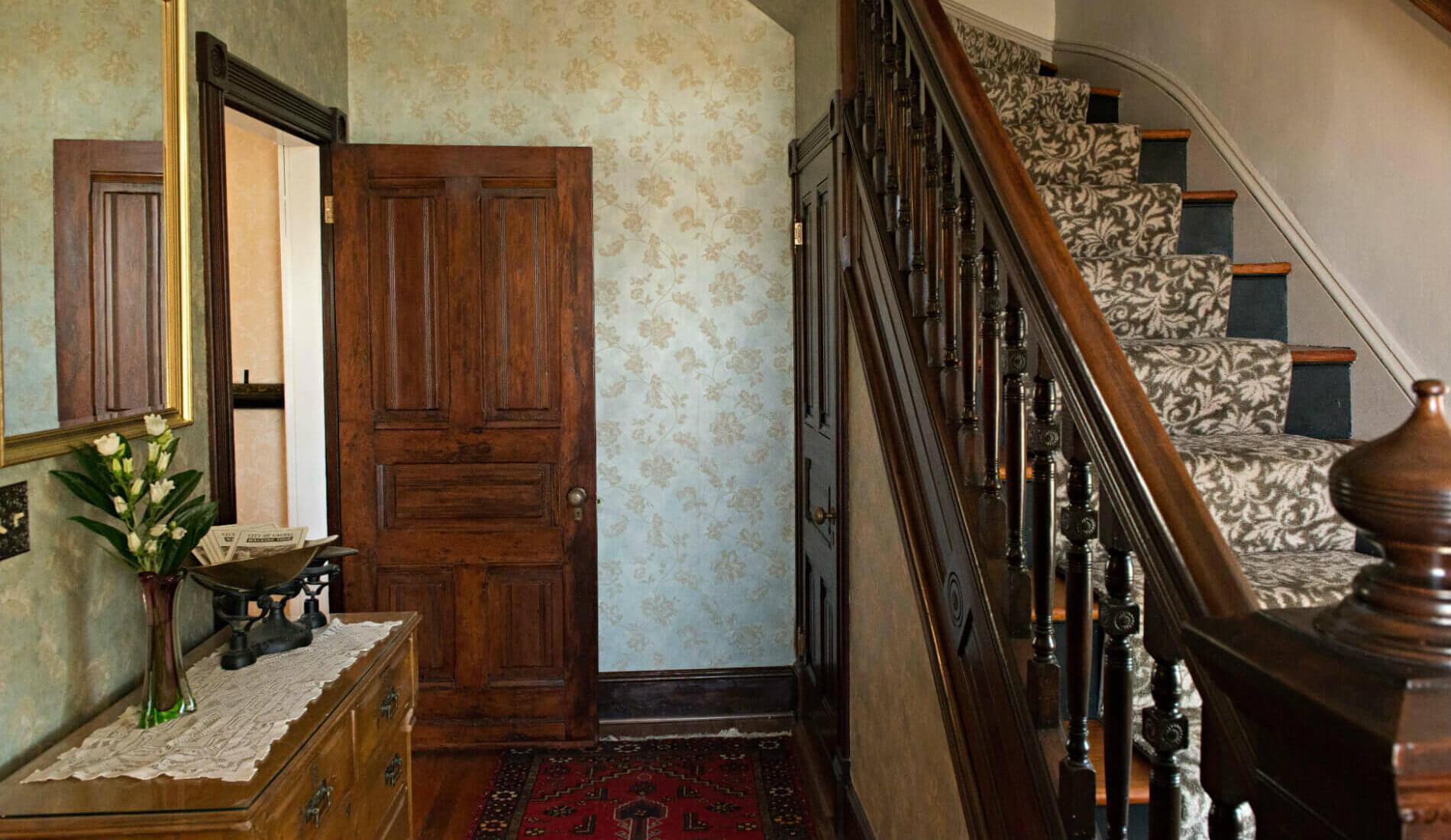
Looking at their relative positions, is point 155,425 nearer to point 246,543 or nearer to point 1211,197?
point 246,543

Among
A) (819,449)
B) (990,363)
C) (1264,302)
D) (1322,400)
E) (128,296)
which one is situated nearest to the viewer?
(990,363)

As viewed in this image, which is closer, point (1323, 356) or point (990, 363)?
point (990, 363)

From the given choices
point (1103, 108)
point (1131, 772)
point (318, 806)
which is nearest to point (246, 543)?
point (318, 806)

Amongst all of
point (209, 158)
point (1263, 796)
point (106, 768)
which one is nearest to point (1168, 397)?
point (1263, 796)

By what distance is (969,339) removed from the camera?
173 cm

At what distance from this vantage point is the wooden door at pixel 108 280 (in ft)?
5.87

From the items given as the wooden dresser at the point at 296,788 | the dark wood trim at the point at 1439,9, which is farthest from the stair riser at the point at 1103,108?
the wooden dresser at the point at 296,788

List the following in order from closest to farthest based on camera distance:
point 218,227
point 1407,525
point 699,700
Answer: point 1407,525 < point 218,227 < point 699,700

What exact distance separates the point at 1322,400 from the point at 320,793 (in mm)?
2321

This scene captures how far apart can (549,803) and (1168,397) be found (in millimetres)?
2254

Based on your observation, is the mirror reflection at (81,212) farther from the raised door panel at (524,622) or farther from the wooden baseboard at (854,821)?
the wooden baseboard at (854,821)

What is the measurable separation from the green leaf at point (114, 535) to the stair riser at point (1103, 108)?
3161 millimetres

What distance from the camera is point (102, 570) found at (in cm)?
195

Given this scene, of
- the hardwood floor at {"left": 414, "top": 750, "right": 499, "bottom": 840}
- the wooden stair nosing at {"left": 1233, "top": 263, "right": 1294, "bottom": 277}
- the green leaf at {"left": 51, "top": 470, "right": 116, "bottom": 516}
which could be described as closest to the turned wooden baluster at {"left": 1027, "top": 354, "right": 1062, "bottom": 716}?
the wooden stair nosing at {"left": 1233, "top": 263, "right": 1294, "bottom": 277}
